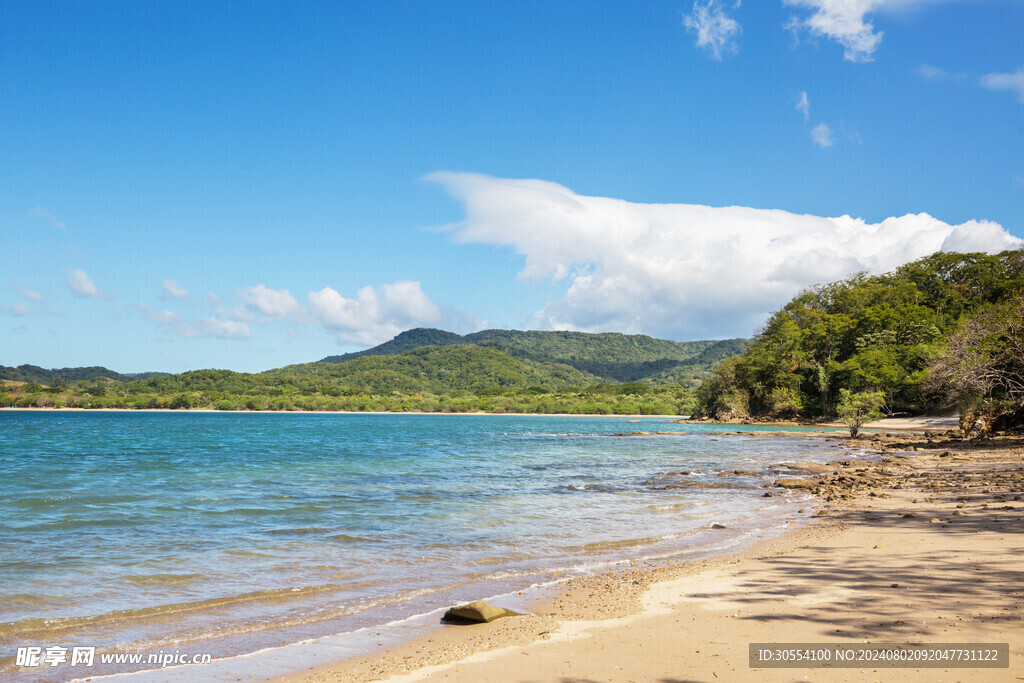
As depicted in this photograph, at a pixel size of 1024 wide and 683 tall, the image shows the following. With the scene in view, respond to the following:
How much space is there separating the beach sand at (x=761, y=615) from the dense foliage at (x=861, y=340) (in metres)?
57.9

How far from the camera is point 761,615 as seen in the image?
7281 mm

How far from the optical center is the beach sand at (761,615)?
5.84m

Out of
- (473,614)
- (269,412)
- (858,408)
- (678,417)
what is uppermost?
(858,408)

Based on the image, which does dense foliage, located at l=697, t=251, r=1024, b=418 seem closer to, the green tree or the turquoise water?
the green tree

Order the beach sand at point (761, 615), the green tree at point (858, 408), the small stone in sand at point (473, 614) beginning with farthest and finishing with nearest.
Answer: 1. the green tree at point (858, 408)
2. the small stone in sand at point (473, 614)
3. the beach sand at point (761, 615)

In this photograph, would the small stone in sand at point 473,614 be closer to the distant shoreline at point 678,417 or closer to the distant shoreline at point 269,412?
the distant shoreline at point 678,417

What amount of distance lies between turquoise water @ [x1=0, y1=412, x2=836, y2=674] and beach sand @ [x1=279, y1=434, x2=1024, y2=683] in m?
1.67

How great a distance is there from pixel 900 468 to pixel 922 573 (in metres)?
20.0

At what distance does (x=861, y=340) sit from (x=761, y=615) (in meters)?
79.0

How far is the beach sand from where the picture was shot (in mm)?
5840

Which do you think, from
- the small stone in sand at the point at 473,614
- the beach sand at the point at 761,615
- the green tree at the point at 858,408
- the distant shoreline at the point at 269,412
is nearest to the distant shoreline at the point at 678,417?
Result: the distant shoreline at the point at 269,412

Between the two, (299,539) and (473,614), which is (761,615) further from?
(299,539)

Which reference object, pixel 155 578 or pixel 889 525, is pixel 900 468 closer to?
pixel 889 525

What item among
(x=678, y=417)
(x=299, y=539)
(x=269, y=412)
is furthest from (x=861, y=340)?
(x=269, y=412)
